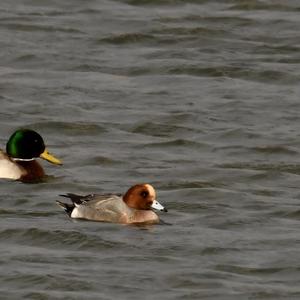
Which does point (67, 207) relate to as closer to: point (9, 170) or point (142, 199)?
point (142, 199)

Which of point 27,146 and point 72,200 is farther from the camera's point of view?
point 27,146

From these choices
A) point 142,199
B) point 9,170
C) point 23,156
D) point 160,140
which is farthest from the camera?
point 160,140

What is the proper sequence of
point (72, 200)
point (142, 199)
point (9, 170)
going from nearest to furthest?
point (142, 199), point (72, 200), point (9, 170)

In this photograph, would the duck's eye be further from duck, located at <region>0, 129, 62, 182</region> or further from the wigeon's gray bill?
duck, located at <region>0, 129, 62, 182</region>

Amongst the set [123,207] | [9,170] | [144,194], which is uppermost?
[144,194]

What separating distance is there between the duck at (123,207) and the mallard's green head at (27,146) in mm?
2206

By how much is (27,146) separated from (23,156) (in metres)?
0.11

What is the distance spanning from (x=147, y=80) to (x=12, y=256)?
7384 millimetres

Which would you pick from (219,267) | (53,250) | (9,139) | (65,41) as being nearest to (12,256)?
(53,250)

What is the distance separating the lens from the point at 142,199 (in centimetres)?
1561

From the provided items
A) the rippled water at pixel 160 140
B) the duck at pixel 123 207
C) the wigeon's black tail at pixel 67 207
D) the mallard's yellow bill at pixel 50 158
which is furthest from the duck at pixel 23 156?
the duck at pixel 123 207

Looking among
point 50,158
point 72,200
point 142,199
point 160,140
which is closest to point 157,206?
point 142,199

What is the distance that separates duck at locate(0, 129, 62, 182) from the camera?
17719 mm

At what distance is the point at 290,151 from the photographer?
61.4 feet
